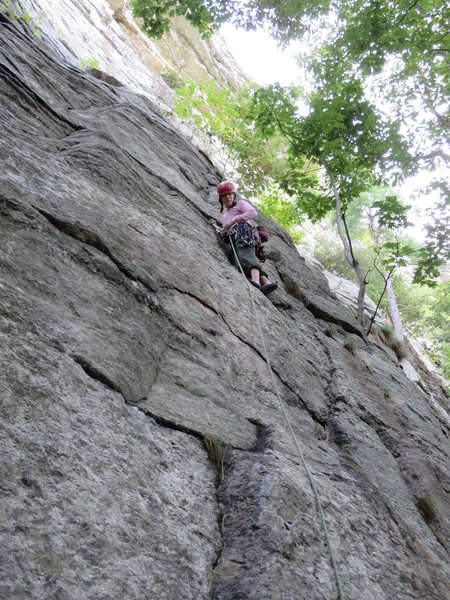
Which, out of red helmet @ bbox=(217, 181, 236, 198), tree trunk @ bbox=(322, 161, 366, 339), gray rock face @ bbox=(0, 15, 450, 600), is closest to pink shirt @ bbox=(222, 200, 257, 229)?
red helmet @ bbox=(217, 181, 236, 198)

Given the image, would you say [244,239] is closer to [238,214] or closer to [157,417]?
[238,214]

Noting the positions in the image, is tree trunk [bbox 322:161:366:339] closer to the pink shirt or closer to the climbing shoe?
the pink shirt

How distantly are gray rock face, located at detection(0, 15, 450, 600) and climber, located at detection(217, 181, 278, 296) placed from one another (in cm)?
37

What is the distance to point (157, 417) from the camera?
9.70 feet

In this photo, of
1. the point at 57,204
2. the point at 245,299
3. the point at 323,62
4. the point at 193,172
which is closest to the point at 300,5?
the point at 323,62

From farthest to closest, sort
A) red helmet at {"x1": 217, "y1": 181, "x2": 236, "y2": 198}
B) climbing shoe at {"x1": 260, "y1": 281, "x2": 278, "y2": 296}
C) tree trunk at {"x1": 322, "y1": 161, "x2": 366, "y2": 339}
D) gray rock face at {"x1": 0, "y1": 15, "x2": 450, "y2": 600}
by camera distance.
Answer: tree trunk at {"x1": 322, "y1": 161, "x2": 366, "y2": 339}
red helmet at {"x1": 217, "y1": 181, "x2": 236, "y2": 198}
climbing shoe at {"x1": 260, "y1": 281, "x2": 278, "y2": 296}
gray rock face at {"x1": 0, "y1": 15, "x2": 450, "y2": 600}

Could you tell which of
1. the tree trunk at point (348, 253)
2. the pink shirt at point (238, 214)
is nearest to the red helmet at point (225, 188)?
the pink shirt at point (238, 214)

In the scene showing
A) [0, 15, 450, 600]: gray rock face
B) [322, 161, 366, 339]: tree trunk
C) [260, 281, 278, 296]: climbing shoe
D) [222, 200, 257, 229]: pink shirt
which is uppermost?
[322, 161, 366, 339]: tree trunk

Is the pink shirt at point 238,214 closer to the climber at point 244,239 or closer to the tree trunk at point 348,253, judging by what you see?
the climber at point 244,239

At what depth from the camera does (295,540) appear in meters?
2.68

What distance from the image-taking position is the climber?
6414mm

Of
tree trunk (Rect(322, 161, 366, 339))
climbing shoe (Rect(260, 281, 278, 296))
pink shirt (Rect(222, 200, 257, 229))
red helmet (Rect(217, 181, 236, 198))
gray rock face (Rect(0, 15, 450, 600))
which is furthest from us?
tree trunk (Rect(322, 161, 366, 339))

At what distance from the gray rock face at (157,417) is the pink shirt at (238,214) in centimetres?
64

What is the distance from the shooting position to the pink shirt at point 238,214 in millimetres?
6797
